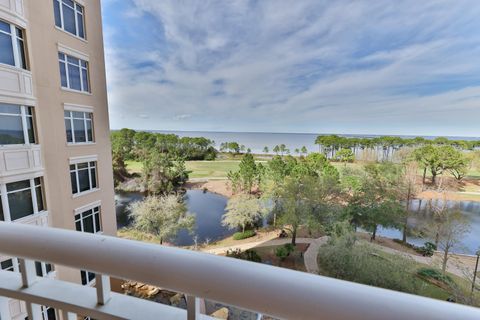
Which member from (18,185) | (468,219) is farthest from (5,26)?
(468,219)

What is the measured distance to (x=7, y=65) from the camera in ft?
6.93

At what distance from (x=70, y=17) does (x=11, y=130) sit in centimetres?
164

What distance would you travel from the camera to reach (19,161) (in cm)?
224

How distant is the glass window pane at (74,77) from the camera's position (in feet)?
9.13

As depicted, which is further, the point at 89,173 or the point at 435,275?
the point at 435,275

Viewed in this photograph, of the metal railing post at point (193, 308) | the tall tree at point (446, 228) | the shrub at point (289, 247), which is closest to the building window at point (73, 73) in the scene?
the metal railing post at point (193, 308)

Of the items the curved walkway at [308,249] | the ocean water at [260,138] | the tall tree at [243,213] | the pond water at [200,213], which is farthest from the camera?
the tall tree at [243,213]

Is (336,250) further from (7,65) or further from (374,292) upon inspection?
(7,65)

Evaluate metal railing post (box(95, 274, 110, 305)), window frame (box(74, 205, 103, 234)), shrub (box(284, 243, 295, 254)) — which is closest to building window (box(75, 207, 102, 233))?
window frame (box(74, 205, 103, 234))

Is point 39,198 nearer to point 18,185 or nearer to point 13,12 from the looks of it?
point 18,185

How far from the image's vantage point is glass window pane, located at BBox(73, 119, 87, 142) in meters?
2.91

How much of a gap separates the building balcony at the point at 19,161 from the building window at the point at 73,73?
2.84ft

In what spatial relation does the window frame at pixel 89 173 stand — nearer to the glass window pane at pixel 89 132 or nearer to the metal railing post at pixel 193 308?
the glass window pane at pixel 89 132

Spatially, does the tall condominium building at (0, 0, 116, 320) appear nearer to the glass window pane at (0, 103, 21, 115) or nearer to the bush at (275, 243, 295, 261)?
the glass window pane at (0, 103, 21, 115)
